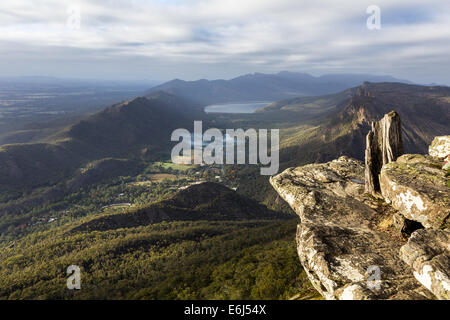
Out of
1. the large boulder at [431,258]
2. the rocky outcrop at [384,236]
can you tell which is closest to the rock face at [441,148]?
the rocky outcrop at [384,236]

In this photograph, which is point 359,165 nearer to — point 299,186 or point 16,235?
point 299,186

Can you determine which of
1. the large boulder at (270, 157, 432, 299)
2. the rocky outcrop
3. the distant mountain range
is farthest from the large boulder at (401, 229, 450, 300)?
the distant mountain range

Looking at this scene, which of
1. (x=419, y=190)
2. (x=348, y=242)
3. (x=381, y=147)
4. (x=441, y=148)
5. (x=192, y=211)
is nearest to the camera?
(x=419, y=190)

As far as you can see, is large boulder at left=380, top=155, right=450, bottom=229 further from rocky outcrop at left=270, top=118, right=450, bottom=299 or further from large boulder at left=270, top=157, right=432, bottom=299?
large boulder at left=270, top=157, right=432, bottom=299

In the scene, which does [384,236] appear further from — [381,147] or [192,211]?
[192,211]

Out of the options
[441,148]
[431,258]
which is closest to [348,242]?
[431,258]

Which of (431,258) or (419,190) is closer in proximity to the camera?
(431,258)
